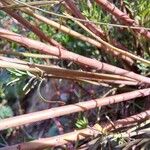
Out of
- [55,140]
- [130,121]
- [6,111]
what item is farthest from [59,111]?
[6,111]

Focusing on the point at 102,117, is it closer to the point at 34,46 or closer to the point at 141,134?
the point at 141,134

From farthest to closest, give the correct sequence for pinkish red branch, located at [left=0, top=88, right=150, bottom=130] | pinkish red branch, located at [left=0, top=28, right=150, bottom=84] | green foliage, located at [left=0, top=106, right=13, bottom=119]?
1. green foliage, located at [left=0, top=106, right=13, bottom=119]
2. pinkish red branch, located at [left=0, top=28, right=150, bottom=84]
3. pinkish red branch, located at [left=0, top=88, right=150, bottom=130]

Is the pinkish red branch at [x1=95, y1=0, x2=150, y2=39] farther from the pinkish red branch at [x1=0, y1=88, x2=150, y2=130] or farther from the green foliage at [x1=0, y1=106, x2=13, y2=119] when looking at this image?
the green foliage at [x1=0, y1=106, x2=13, y2=119]

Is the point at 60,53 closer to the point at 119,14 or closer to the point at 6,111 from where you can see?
the point at 119,14

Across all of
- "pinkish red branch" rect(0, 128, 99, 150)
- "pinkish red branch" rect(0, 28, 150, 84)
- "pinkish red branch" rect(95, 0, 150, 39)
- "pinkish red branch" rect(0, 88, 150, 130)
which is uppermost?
"pinkish red branch" rect(95, 0, 150, 39)

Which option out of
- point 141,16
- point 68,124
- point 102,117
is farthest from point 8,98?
point 141,16

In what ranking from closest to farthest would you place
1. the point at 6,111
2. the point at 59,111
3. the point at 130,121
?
the point at 59,111, the point at 130,121, the point at 6,111

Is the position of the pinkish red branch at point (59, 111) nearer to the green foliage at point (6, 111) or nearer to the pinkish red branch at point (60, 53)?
the pinkish red branch at point (60, 53)

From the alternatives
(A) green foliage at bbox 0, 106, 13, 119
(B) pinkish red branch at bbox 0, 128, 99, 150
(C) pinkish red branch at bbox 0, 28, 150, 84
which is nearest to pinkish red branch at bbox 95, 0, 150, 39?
(C) pinkish red branch at bbox 0, 28, 150, 84

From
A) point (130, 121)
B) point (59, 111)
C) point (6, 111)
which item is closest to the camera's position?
point (59, 111)

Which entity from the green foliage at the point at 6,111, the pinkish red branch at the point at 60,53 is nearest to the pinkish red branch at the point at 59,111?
the pinkish red branch at the point at 60,53

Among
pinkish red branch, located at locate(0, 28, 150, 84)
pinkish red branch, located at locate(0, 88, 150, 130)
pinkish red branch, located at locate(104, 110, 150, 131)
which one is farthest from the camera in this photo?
pinkish red branch, located at locate(104, 110, 150, 131)
